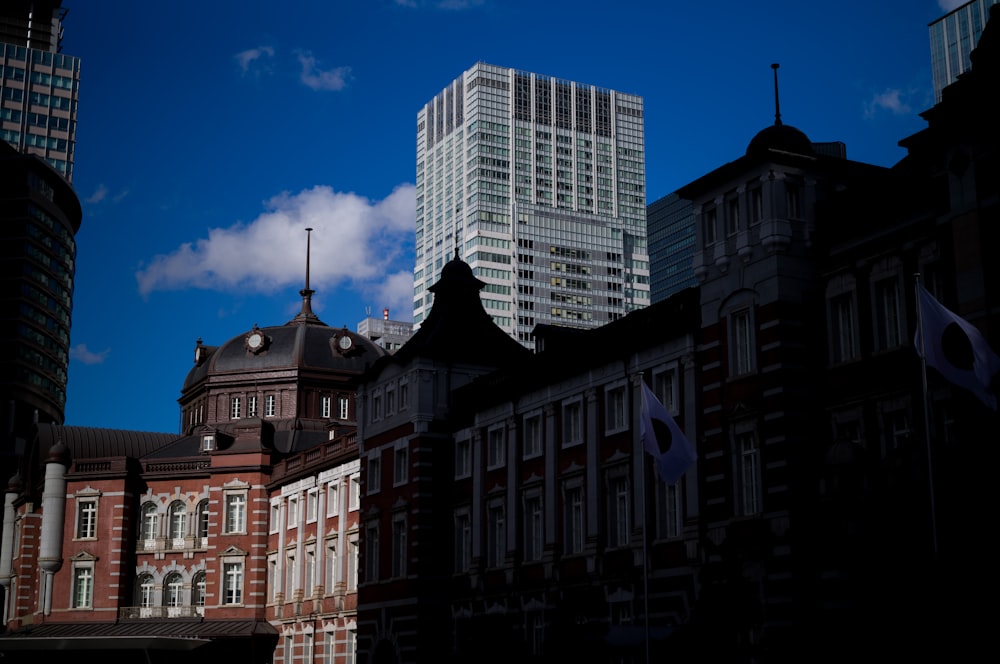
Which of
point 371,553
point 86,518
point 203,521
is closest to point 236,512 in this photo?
point 203,521

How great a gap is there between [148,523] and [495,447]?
34731 mm

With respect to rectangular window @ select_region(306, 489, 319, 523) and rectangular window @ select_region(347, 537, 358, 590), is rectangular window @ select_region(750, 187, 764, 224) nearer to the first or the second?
rectangular window @ select_region(347, 537, 358, 590)

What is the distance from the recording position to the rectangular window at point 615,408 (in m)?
45.1

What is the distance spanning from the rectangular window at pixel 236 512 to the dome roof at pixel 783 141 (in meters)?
47.2

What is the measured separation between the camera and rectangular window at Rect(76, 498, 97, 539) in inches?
3115

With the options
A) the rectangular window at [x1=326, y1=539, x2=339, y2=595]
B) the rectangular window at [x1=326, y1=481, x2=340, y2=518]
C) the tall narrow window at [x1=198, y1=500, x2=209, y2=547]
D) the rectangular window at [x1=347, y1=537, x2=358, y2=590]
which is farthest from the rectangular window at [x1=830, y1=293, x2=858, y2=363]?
the tall narrow window at [x1=198, y1=500, x2=209, y2=547]

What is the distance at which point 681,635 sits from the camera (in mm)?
36375

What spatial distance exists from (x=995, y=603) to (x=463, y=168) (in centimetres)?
17514

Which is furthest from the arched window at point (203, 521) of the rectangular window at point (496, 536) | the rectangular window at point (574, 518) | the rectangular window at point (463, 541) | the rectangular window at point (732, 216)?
the rectangular window at point (732, 216)

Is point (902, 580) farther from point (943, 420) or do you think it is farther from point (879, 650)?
point (943, 420)

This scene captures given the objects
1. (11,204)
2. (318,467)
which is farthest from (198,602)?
(11,204)

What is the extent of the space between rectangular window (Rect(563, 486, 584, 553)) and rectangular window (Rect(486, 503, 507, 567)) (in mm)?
4581

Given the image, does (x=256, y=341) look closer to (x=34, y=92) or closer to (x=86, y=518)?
(x=86, y=518)

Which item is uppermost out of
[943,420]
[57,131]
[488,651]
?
[57,131]
